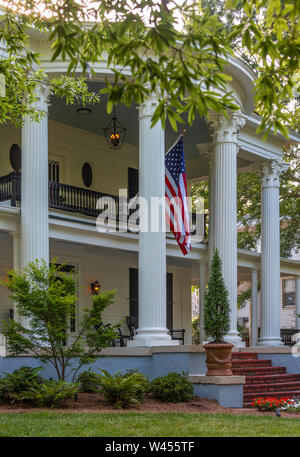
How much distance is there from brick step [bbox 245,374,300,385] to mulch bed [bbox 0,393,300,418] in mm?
2269

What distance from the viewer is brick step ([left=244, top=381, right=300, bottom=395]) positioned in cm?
1493

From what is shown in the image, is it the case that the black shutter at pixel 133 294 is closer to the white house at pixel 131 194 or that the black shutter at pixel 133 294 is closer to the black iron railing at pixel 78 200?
the white house at pixel 131 194

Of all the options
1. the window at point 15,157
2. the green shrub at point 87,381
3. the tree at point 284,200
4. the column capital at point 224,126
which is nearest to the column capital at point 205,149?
the column capital at point 224,126

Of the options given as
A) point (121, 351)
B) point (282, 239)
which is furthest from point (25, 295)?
point (282, 239)

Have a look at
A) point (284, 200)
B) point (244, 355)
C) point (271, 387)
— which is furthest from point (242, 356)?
point (284, 200)

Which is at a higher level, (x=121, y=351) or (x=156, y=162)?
(x=156, y=162)

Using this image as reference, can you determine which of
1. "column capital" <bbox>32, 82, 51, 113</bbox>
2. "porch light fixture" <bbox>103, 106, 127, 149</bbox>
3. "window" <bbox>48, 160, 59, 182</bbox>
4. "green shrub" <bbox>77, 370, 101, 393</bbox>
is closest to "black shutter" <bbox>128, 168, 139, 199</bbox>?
"porch light fixture" <bbox>103, 106, 127, 149</bbox>

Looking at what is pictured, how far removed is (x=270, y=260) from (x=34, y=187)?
9.22 meters

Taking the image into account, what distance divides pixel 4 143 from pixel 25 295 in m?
8.04

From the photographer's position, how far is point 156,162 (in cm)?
1612

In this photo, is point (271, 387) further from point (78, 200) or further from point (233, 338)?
point (78, 200)

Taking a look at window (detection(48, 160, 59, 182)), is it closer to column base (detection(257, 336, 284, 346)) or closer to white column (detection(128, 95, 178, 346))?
white column (detection(128, 95, 178, 346))

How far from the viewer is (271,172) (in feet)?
73.2
